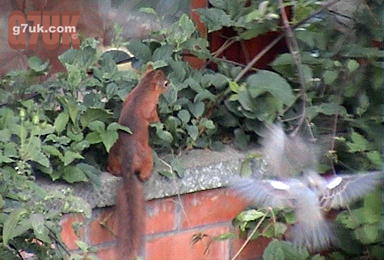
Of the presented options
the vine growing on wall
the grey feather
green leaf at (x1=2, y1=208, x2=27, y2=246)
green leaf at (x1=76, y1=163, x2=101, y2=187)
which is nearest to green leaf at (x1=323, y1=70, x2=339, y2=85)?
the vine growing on wall

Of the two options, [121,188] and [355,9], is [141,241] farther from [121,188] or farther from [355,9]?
[355,9]

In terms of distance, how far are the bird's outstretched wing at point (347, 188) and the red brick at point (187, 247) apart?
492 mm

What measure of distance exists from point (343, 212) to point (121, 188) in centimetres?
61

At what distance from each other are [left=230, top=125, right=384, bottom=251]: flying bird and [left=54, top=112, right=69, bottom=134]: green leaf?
46cm

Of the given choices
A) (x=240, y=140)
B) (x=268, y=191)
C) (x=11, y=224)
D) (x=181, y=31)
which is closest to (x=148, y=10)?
(x=181, y=31)

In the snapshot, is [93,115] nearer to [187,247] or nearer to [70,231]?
[70,231]

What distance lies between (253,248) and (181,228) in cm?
25

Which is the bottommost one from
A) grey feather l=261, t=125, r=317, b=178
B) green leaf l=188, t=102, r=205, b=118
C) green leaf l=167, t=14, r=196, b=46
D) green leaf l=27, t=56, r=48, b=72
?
grey feather l=261, t=125, r=317, b=178

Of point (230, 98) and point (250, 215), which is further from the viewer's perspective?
point (230, 98)

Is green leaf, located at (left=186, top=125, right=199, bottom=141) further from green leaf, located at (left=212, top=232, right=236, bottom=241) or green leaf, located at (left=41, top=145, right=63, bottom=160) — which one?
green leaf, located at (left=41, top=145, right=63, bottom=160)

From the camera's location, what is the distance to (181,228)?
8.78ft

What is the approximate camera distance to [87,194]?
2.49 metres

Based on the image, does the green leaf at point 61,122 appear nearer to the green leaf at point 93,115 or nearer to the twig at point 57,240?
the green leaf at point 93,115

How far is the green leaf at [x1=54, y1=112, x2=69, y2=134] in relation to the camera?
2.53m
